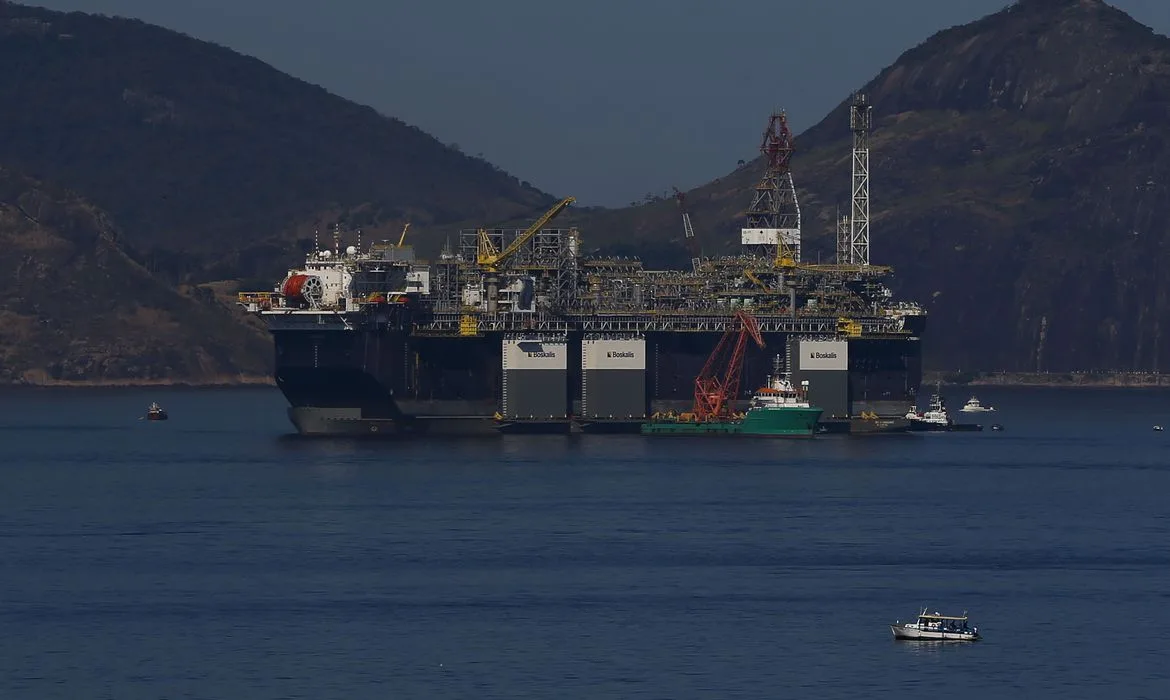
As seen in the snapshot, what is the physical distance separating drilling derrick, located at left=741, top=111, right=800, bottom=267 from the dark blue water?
2811cm

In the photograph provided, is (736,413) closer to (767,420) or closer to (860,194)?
(767,420)

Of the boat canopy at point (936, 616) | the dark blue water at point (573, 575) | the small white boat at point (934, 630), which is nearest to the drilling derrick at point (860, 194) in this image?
the dark blue water at point (573, 575)

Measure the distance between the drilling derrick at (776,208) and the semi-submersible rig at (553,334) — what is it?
233 mm

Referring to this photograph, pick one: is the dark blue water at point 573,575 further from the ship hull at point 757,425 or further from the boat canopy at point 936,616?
the ship hull at point 757,425

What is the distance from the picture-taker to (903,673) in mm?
70188

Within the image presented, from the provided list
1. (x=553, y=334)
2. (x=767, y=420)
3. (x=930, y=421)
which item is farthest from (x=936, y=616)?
(x=930, y=421)

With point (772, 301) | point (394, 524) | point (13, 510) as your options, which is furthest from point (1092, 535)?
point (772, 301)

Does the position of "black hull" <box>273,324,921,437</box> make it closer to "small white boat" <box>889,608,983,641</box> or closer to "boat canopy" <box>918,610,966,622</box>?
"boat canopy" <box>918,610,966,622</box>

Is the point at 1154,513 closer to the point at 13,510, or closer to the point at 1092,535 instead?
the point at 1092,535

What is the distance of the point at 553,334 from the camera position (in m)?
154

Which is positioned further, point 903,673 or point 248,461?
point 248,461

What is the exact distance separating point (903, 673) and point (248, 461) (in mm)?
74656

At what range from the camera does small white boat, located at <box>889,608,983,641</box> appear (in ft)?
245

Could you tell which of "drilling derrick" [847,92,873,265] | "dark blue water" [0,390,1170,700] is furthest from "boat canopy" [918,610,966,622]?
"drilling derrick" [847,92,873,265]
